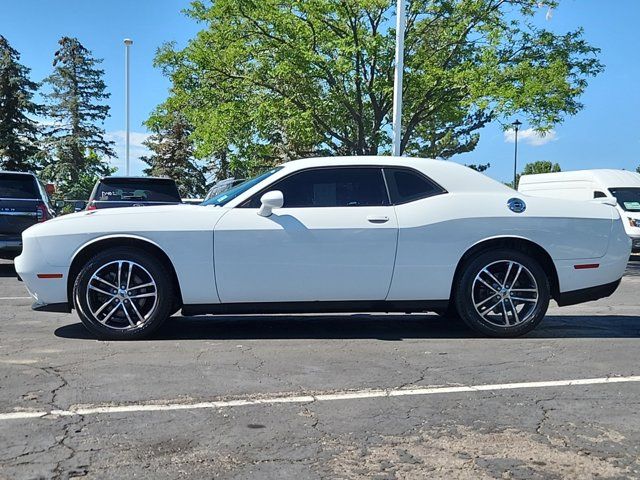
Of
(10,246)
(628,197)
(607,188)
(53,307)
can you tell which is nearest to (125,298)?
(53,307)

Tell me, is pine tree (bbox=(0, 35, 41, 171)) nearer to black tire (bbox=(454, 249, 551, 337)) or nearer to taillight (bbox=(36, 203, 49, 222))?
taillight (bbox=(36, 203, 49, 222))

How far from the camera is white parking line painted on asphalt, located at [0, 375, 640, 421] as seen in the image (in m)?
3.52

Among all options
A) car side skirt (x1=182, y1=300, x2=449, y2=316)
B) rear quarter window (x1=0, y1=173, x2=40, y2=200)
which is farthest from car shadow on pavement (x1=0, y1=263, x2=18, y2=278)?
car side skirt (x1=182, y1=300, x2=449, y2=316)

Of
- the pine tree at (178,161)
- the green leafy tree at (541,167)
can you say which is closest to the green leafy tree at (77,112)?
the pine tree at (178,161)

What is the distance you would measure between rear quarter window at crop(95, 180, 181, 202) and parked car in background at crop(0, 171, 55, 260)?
3.08ft

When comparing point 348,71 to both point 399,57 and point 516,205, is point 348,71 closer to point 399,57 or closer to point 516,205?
point 399,57

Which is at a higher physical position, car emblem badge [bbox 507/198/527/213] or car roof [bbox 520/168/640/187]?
car roof [bbox 520/168/640/187]

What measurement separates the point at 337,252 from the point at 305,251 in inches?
10.7

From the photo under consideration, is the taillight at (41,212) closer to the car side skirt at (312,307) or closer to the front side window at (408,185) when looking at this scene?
the car side skirt at (312,307)

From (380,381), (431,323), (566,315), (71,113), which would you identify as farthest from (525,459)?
(71,113)

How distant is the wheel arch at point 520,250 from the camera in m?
5.55

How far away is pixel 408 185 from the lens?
561 cm

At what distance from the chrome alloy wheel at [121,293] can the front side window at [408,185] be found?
2229 millimetres

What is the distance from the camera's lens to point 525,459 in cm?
301
